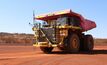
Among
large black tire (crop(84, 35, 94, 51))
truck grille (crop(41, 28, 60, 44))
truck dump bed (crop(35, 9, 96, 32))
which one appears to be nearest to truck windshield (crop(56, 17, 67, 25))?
truck dump bed (crop(35, 9, 96, 32))

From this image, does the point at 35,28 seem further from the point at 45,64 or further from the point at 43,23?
the point at 45,64

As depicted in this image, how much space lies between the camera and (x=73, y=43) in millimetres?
20812

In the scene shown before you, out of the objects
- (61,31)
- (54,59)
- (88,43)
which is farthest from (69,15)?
(54,59)

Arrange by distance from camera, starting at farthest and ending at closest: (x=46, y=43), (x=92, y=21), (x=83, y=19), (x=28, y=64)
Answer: (x=92, y=21), (x=83, y=19), (x=46, y=43), (x=28, y=64)

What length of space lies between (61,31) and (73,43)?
1.37m

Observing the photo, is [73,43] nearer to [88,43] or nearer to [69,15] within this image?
[69,15]

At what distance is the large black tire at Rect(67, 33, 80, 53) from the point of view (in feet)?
66.7

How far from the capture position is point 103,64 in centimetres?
1326

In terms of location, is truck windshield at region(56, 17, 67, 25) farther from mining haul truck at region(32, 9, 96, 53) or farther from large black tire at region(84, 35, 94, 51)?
large black tire at region(84, 35, 94, 51)

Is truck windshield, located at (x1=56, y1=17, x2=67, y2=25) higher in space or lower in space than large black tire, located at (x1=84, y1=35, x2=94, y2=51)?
higher

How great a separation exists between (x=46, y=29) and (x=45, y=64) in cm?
788

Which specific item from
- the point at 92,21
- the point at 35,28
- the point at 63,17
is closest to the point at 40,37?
the point at 35,28

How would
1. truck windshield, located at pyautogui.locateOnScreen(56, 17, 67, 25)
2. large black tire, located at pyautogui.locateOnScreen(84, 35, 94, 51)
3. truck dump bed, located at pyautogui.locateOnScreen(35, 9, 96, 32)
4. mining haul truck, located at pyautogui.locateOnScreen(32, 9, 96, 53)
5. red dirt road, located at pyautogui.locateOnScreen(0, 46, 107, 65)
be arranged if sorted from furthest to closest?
large black tire, located at pyautogui.locateOnScreen(84, 35, 94, 51) < truck windshield, located at pyautogui.locateOnScreen(56, 17, 67, 25) < truck dump bed, located at pyautogui.locateOnScreen(35, 9, 96, 32) < mining haul truck, located at pyautogui.locateOnScreen(32, 9, 96, 53) < red dirt road, located at pyautogui.locateOnScreen(0, 46, 107, 65)

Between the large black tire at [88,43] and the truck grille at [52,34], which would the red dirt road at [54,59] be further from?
the large black tire at [88,43]
